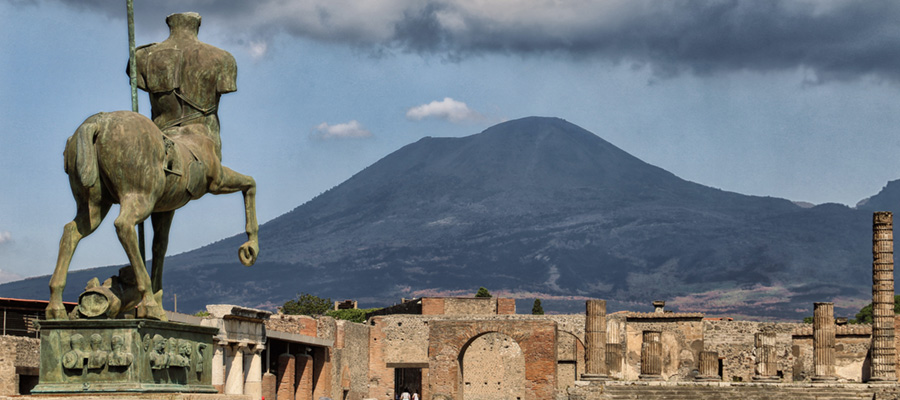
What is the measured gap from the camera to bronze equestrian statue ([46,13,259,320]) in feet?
28.0

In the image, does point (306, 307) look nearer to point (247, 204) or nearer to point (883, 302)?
point (883, 302)

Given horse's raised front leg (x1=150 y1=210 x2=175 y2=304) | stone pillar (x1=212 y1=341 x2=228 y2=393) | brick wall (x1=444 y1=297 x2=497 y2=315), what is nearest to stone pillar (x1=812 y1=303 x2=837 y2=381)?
brick wall (x1=444 y1=297 x2=497 y2=315)

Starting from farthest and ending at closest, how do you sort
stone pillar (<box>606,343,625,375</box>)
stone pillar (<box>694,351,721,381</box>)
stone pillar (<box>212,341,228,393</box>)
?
1. stone pillar (<box>606,343,625,375</box>)
2. stone pillar (<box>694,351,721,381</box>)
3. stone pillar (<box>212,341,228,393</box>)

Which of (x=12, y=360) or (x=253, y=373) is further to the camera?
(x=253, y=373)

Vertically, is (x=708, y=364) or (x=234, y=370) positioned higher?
(x=234, y=370)

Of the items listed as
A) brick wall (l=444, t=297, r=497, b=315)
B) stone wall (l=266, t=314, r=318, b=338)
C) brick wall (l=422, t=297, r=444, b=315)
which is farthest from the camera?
brick wall (l=444, t=297, r=497, b=315)

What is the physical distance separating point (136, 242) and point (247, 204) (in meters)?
1.44

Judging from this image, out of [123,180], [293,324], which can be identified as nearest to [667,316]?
[293,324]

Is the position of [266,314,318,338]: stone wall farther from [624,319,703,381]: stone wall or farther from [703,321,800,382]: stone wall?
[703,321,800,382]: stone wall

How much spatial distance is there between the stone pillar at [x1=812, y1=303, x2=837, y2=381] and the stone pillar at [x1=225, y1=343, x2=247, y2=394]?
21.5m

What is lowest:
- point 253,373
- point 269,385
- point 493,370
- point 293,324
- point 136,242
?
point 493,370

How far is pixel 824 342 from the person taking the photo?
144ft

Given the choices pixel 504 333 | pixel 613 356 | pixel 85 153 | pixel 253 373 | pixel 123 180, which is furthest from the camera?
pixel 613 356

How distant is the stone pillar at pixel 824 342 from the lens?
43.5 meters
